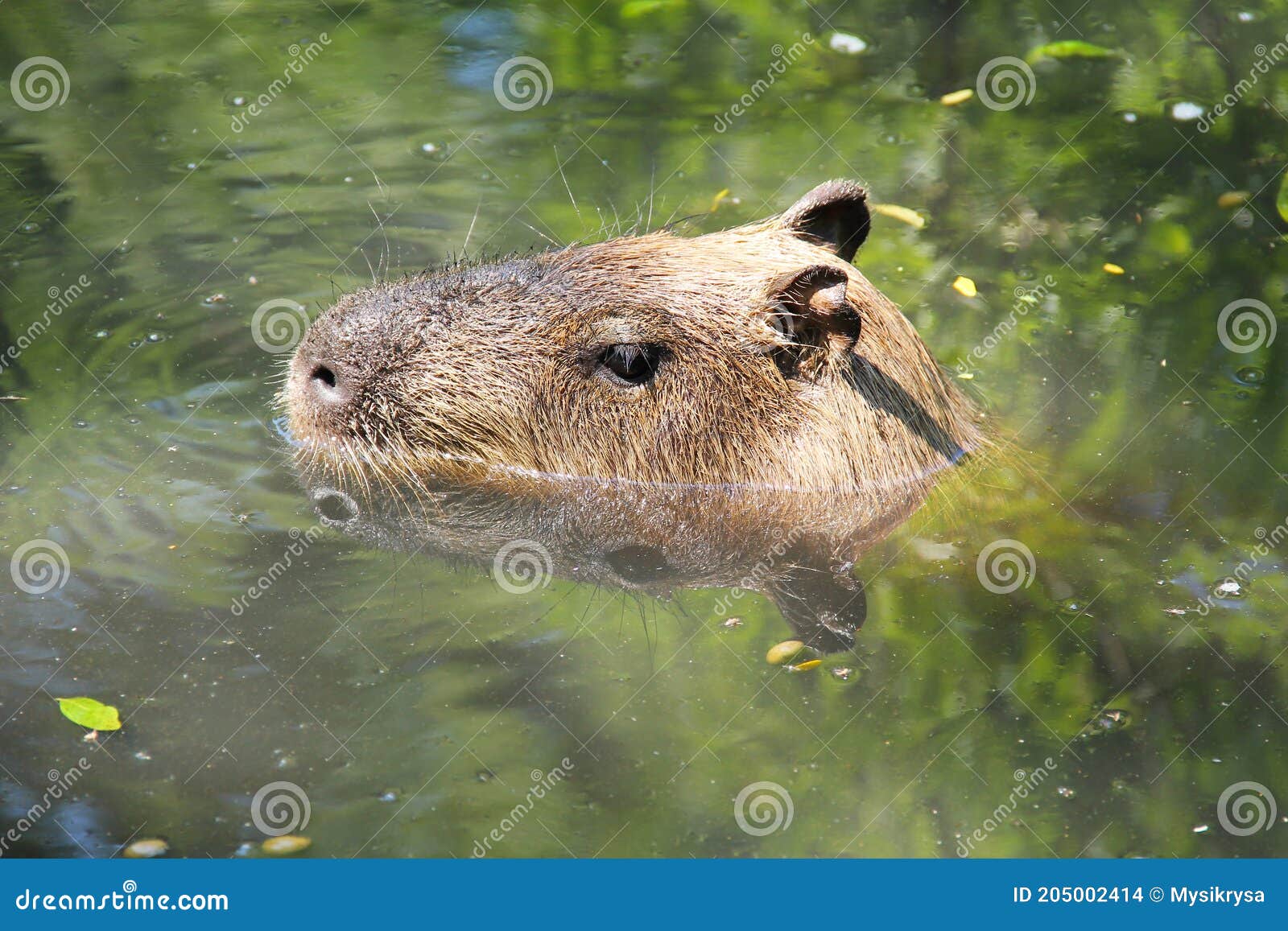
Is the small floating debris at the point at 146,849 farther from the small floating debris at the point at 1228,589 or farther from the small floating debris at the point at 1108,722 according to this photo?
the small floating debris at the point at 1228,589

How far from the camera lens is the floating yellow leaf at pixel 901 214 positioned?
877 cm

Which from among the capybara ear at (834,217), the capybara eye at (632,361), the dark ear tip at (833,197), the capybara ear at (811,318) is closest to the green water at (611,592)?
the capybara ear at (811,318)

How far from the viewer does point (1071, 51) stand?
1030cm

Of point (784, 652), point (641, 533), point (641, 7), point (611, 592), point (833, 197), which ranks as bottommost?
point (784, 652)

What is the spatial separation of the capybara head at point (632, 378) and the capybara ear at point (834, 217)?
0.02m

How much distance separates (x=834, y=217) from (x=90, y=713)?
4007 mm

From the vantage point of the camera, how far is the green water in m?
4.63

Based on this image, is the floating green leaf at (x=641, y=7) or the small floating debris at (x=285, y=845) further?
the floating green leaf at (x=641, y=7)

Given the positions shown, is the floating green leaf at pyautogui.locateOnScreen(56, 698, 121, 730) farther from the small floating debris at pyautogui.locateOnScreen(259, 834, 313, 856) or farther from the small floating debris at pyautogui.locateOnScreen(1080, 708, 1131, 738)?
the small floating debris at pyautogui.locateOnScreen(1080, 708, 1131, 738)

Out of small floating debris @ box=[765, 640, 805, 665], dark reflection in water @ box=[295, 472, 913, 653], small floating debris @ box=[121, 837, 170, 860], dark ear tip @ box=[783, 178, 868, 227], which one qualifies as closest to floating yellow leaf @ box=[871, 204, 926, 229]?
dark ear tip @ box=[783, 178, 868, 227]

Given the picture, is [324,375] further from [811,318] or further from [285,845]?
[285,845]

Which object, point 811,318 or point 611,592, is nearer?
point 611,592

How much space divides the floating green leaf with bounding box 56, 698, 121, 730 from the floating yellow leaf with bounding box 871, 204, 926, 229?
5.79 meters


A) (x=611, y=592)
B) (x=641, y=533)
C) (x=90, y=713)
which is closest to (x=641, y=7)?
(x=641, y=533)
